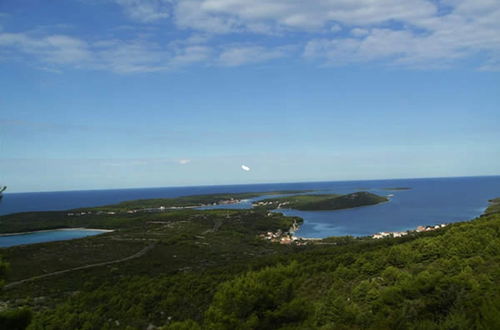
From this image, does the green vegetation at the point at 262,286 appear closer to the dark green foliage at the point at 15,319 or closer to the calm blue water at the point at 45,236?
the dark green foliage at the point at 15,319

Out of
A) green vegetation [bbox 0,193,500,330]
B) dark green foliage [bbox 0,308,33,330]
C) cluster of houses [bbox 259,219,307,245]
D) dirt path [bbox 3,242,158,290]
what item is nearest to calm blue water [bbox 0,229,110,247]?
green vegetation [bbox 0,193,500,330]

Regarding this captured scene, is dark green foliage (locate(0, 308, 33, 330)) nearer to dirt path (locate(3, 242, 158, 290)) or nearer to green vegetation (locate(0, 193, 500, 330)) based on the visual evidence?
green vegetation (locate(0, 193, 500, 330))

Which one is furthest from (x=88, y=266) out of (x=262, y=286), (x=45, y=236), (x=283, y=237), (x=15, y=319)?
(x=45, y=236)

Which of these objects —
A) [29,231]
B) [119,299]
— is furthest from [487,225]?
[29,231]

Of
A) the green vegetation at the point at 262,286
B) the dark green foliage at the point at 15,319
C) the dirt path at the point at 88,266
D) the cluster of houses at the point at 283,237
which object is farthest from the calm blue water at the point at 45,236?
the dark green foliage at the point at 15,319

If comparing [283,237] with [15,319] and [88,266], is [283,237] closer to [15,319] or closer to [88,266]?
[88,266]
